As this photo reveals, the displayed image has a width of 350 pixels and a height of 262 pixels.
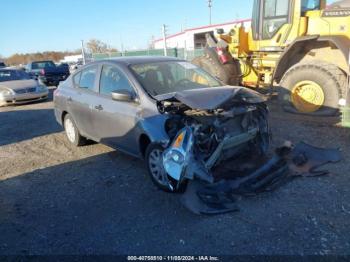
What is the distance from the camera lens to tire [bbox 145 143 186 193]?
4020 millimetres

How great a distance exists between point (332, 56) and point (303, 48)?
705 millimetres

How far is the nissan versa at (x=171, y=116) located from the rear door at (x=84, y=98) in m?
0.02

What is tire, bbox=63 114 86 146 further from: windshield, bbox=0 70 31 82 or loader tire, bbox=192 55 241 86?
windshield, bbox=0 70 31 82

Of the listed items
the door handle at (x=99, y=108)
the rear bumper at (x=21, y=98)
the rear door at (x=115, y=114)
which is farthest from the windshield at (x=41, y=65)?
the door handle at (x=99, y=108)

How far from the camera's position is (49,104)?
1265cm

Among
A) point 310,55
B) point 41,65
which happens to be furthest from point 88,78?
point 41,65

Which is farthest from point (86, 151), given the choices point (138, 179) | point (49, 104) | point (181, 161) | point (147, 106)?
point (49, 104)

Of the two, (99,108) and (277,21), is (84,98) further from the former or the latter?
(277,21)

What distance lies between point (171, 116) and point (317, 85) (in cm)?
430

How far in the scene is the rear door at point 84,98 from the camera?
550 cm

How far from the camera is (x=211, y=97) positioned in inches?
160

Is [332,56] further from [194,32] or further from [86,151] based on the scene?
[194,32]

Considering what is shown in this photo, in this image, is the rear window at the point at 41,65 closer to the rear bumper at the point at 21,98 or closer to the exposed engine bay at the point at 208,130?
the rear bumper at the point at 21,98

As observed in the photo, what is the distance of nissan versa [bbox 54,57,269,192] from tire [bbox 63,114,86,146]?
553 millimetres
